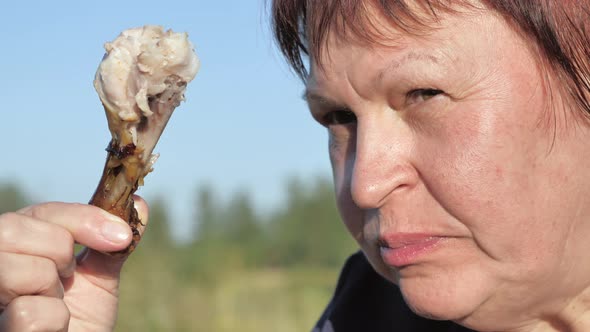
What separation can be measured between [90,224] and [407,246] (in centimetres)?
78

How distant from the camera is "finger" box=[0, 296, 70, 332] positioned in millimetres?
1886

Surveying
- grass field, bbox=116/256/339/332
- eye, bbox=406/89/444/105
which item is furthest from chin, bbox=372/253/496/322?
grass field, bbox=116/256/339/332

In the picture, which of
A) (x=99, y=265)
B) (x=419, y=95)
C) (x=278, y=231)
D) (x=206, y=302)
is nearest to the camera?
(x=419, y=95)

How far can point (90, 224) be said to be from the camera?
6.47ft

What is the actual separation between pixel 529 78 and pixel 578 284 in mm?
552

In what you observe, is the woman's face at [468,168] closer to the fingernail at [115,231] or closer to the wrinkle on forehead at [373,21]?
the wrinkle on forehead at [373,21]

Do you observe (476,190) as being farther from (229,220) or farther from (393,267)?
(229,220)

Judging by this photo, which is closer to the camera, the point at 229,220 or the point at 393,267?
the point at 393,267

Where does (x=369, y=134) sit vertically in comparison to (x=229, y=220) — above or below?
above

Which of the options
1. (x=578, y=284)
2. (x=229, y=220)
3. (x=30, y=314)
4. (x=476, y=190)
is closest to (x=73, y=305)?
(x=30, y=314)

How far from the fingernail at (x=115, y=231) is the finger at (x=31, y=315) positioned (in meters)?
0.21

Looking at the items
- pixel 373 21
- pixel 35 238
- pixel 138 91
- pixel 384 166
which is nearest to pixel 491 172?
pixel 384 166

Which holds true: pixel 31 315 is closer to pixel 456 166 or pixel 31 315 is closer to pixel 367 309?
pixel 456 166

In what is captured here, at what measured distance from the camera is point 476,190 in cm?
182
